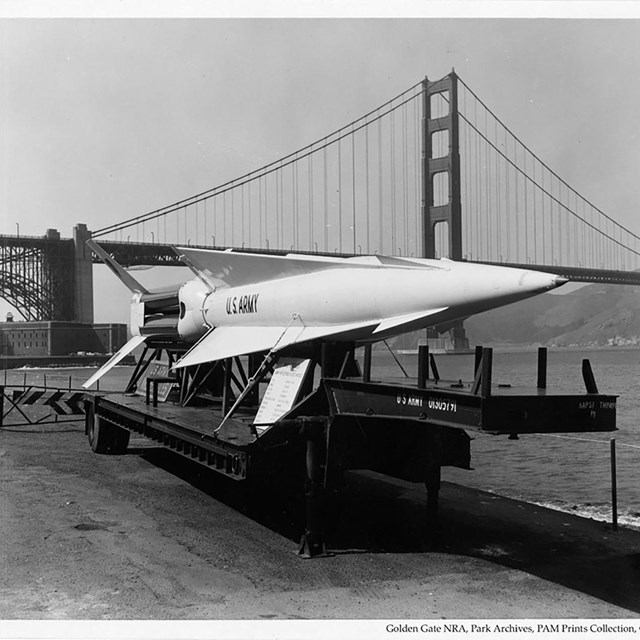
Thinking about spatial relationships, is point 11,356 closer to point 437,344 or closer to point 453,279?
point 437,344

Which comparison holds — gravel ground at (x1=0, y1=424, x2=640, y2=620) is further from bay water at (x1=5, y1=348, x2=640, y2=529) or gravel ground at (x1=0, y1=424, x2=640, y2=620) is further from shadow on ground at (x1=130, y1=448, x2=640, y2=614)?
bay water at (x1=5, y1=348, x2=640, y2=529)

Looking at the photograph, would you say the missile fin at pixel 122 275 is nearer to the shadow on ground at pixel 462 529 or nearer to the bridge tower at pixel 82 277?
the shadow on ground at pixel 462 529

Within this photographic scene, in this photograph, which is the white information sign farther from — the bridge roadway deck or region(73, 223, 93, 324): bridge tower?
region(73, 223, 93, 324): bridge tower

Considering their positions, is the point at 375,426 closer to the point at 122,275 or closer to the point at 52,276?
the point at 122,275

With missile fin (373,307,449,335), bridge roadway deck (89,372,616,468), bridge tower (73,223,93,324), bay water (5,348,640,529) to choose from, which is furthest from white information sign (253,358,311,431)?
bridge tower (73,223,93,324)

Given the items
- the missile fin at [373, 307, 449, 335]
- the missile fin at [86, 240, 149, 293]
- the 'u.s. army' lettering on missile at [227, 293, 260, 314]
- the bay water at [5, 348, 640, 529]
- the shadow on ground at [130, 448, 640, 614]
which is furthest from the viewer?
the missile fin at [86, 240, 149, 293]

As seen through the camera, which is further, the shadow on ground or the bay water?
the bay water

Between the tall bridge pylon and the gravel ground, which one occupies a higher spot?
the tall bridge pylon

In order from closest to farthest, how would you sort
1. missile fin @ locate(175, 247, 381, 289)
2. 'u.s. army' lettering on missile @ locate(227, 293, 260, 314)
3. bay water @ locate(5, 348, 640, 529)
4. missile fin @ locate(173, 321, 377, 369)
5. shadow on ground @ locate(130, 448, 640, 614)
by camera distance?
shadow on ground @ locate(130, 448, 640, 614) → missile fin @ locate(173, 321, 377, 369) → missile fin @ locate(175, 247, 381, 289) → 'u.s. army' lettering on missile @ locate(227, 293, 260, 314) → bay water @ locate(5, 348, 640, 529)

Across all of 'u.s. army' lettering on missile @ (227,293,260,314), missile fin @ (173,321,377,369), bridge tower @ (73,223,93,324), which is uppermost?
bridge tower @ (73,223,93,324)
